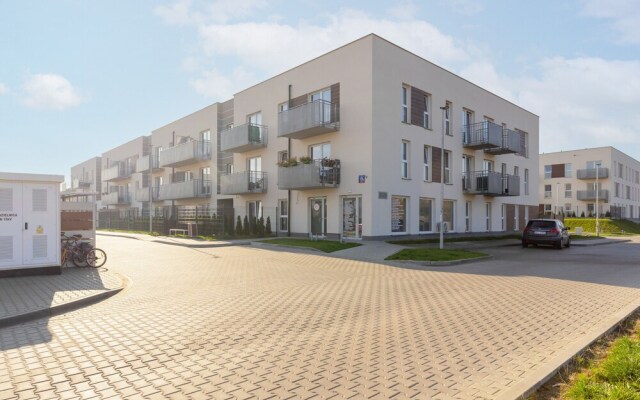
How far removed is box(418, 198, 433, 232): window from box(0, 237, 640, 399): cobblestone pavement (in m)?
12.8

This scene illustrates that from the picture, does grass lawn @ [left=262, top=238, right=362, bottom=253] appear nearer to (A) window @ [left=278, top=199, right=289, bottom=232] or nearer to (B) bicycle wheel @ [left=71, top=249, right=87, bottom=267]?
(A) window @ [left=278, top=199, right=289, bottom=232]

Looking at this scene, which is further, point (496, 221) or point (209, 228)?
point (496, 221)

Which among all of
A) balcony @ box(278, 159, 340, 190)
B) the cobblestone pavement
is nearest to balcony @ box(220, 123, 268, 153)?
balcony @ box(278, 159, 340, 190)

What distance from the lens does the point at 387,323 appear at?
6.44 metres

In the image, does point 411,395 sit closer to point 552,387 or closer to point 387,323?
point 552,387

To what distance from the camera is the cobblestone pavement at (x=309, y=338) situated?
13.6ft

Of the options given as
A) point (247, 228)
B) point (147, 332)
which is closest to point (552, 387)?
point (147, 332)

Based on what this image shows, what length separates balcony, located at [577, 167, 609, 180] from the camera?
181 ft

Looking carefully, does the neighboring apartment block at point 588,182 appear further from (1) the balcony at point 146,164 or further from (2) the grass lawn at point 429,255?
(1) the balcony at point 146,164

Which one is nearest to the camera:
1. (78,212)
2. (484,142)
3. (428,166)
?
(78,212)

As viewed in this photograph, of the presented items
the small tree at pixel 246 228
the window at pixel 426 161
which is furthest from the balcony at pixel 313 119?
the small tree at pixel 246 228

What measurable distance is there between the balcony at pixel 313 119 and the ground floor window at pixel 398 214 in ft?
16.1

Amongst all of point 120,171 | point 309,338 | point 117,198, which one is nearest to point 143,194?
point 120,171

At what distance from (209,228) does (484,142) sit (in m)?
18.0
